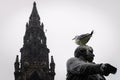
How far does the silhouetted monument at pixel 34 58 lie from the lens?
6575 centimetres

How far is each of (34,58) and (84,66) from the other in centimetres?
6482

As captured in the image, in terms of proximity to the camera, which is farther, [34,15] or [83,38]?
[34,15]

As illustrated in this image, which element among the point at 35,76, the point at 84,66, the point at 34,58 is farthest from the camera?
the point at 34,58

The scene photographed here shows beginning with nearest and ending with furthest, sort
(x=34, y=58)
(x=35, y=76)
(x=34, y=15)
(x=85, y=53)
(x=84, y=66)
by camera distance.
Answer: (x=84, y=66)
(x=85, y=53)
(x=35, y=76)
(x=34, y=58)
(x=34, y=15)

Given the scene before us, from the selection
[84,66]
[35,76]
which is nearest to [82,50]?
[84,66]

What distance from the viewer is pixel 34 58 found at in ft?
227

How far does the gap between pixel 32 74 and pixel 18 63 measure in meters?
3.59

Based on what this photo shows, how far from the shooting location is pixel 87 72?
4.47 meters

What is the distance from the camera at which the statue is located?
4.32 metres

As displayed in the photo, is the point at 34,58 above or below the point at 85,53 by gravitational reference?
above

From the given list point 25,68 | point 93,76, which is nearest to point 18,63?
point 25,68

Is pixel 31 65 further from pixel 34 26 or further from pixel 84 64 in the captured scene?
pixel 84 64

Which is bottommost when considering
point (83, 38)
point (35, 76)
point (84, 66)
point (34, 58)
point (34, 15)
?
point (84, 66)

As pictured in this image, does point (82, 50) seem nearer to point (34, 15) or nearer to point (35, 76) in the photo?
point (35, 76)
